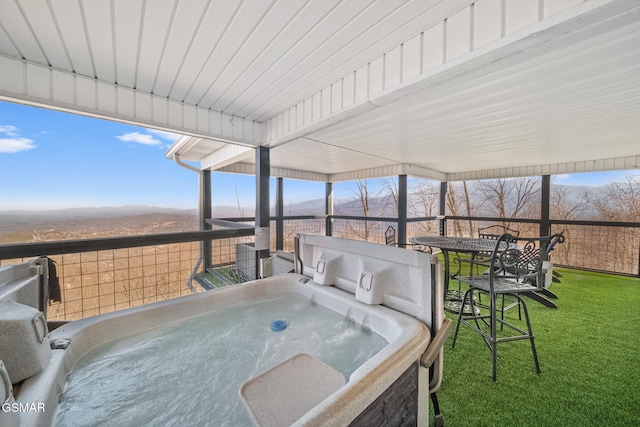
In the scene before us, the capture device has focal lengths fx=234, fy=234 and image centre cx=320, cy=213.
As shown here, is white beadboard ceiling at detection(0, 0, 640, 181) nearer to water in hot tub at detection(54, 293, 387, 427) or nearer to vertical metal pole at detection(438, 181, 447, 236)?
water in hot tub at detection(54, 293, 387, 427)

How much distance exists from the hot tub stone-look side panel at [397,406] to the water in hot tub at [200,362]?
336 millimetres

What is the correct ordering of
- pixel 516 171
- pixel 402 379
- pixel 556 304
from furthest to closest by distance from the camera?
pixel 516 171 → pixel 556 304 → pixel 402 379

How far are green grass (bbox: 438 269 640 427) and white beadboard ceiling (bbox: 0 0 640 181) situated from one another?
80.3 inches

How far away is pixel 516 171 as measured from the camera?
542 centimetres

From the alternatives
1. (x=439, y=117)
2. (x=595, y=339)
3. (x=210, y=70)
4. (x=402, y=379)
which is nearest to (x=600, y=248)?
(x=595, y=339)

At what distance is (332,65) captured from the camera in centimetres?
176

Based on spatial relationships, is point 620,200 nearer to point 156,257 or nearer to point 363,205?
point 363,205

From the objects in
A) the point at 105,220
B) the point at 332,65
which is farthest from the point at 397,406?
the point at 105,220

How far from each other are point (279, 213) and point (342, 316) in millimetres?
4088

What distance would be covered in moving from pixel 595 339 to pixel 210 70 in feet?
13.7

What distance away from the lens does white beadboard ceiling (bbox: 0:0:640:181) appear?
120cm

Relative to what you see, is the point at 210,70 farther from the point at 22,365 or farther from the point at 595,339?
the point at 595,339

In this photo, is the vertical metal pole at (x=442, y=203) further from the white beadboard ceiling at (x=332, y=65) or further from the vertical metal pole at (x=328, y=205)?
the white beadboard ceiling at (x=332, y=65)

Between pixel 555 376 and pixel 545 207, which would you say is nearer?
pixel 555 376
